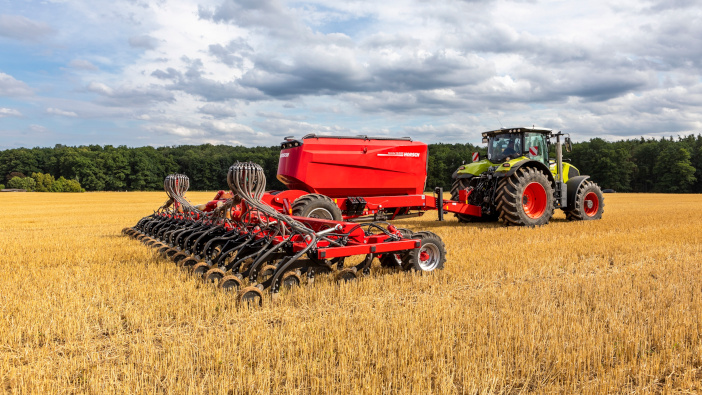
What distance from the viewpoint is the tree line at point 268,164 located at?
48406mm

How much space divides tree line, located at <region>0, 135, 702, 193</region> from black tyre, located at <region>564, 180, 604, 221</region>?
3219 centimetres

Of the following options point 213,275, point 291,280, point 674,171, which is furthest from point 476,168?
point 674,171

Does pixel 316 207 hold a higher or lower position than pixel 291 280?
higher

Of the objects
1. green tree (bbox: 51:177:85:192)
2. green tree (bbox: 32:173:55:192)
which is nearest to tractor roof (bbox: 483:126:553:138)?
green tree (bbox: 51:177:85:192)

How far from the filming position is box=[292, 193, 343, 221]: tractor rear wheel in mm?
8497

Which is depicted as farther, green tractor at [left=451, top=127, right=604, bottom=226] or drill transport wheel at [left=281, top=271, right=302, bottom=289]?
green tractor at [left=451, top=127, right=604, bottom=226]

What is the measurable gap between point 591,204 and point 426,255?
333 inches

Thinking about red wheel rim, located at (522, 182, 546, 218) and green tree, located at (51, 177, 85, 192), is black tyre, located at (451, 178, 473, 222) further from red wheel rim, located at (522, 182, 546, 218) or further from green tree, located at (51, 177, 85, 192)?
green tree, located at (51, 177, 85, 192)

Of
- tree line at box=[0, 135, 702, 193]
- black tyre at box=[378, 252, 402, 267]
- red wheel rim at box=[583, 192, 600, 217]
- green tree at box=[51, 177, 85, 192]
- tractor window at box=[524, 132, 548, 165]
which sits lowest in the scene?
black tyre at box=[378, 252, 402, 267]

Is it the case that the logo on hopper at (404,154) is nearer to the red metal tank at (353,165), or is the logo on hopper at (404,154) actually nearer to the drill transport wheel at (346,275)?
the red metal tank at (353,165)

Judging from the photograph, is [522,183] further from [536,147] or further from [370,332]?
[370,332]

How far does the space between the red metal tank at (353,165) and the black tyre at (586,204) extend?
4.32 metres

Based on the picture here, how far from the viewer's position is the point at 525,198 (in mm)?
10758

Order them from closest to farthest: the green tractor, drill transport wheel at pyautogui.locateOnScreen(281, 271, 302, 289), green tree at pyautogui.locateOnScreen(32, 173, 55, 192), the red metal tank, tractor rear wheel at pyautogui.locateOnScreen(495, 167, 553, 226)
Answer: drill transport wheel at pyautogui.locateOnScreen(281, 271, 302, 289) < the red metal tank < tractor rear wheel at pyautogui.locateOnScreen(495, 167, 553, 226) < the green tractor < green tree at pyautogui.locateOnScreen(32, 173, 55, 192)
